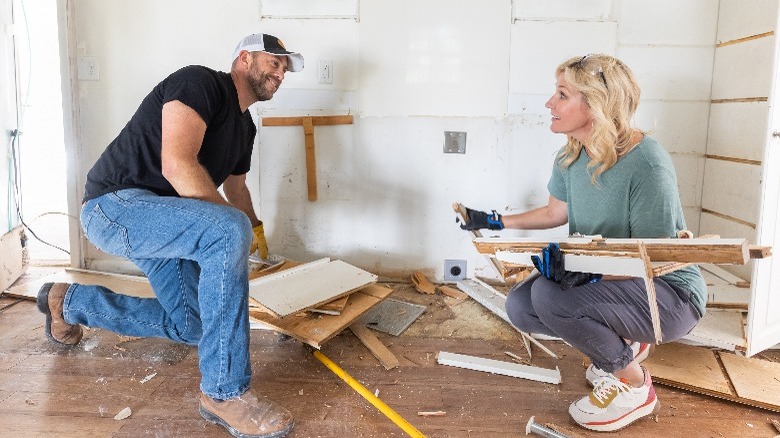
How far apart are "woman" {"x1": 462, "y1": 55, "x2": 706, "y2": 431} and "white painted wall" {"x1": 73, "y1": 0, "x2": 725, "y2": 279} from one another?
47.4 inches

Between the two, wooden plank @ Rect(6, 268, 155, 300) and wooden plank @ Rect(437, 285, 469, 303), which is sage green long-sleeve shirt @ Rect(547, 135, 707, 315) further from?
wooden plank @ Rect(6, 268, 155, 300)

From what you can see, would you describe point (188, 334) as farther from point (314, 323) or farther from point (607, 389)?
point (607, 389)

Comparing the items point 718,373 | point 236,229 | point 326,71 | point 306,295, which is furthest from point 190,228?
point 718,373

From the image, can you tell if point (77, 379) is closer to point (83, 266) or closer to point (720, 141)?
point (83, 266)

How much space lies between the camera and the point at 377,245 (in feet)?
10.6

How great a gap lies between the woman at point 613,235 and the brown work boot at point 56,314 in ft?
5.67

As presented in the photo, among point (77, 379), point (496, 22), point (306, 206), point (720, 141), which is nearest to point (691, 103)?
point (720, 141)

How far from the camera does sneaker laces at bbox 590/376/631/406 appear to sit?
176 cm

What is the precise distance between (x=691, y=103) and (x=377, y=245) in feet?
6.05

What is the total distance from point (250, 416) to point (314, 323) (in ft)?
1.97

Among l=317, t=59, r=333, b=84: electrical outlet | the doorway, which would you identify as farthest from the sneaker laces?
the doorway

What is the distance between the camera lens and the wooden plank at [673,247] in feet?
4.53

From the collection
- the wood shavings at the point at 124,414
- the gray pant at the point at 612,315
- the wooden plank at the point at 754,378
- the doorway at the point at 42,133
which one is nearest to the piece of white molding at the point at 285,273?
the wood shavings at the point at 124,414

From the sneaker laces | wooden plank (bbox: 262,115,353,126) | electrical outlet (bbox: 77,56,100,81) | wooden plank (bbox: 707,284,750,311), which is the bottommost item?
the sneaker laces
